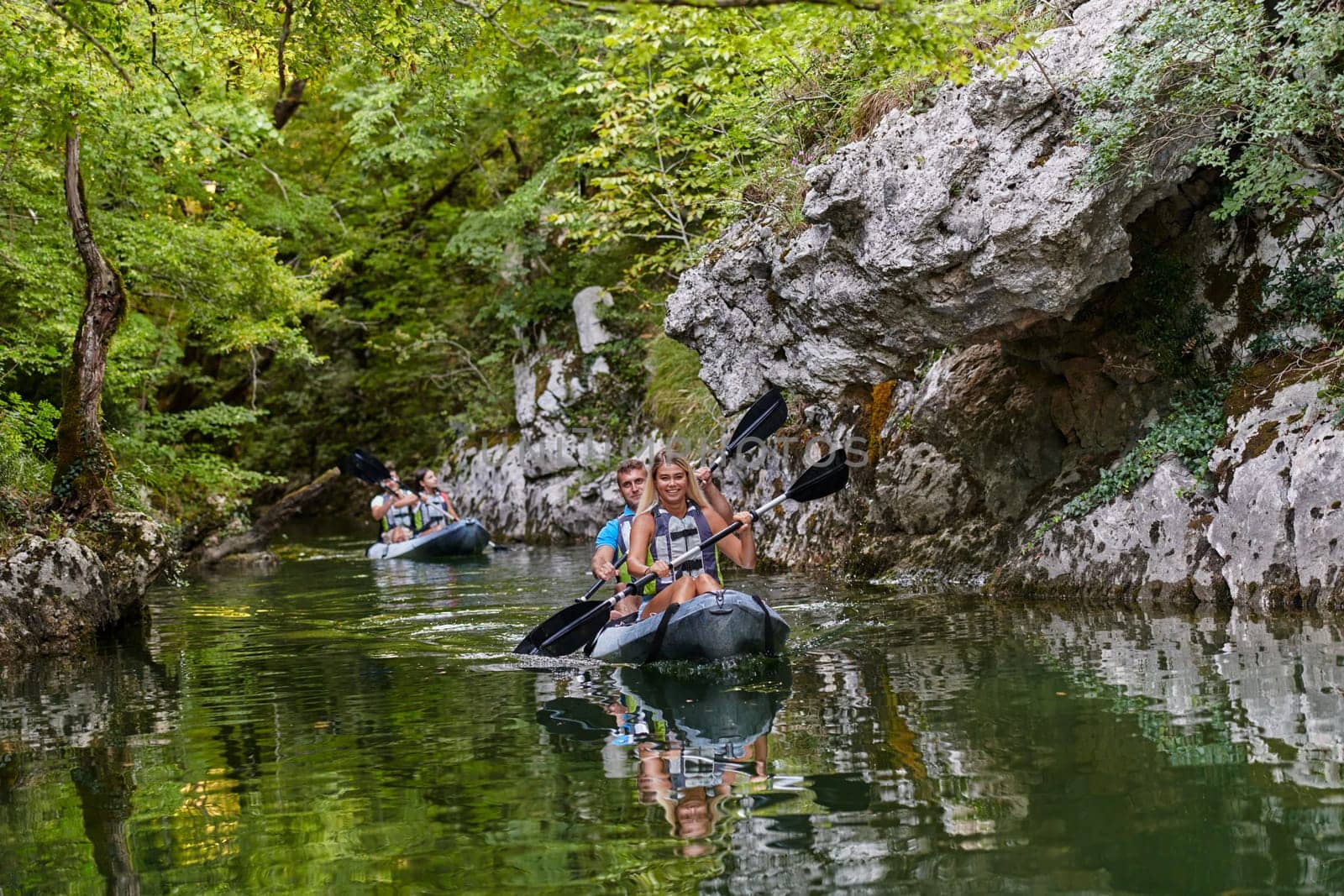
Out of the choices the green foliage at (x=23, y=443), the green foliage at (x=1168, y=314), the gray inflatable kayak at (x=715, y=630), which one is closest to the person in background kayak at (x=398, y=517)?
the green foliage at (x=23, y=443)

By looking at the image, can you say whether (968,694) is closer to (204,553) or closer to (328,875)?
(328,875)

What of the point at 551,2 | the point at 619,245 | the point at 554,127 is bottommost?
the point at 551,2

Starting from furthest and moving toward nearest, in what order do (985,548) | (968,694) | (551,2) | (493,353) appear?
(493,353) < (985,548) < (968,694) < (551,2)

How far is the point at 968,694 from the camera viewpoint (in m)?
6.09

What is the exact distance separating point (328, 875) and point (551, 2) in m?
3.81

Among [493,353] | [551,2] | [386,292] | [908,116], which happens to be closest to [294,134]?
[386,292]

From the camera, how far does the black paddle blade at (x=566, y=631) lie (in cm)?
857

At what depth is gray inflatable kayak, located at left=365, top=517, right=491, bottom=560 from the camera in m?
18.1

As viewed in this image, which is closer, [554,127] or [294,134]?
[554,127]

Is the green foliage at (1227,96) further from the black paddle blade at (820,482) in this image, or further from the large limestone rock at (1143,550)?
the black paddle blade at (820,482)

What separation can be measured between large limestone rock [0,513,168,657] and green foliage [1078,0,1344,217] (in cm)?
831

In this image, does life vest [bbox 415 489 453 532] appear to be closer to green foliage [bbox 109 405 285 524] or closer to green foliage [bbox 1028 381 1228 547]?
green foliage [bbox 109 405 285 524]

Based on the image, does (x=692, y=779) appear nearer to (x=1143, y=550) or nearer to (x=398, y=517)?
(x=1143, y=550)

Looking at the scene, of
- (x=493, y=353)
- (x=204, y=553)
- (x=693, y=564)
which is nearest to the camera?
(x=693, y=564)
